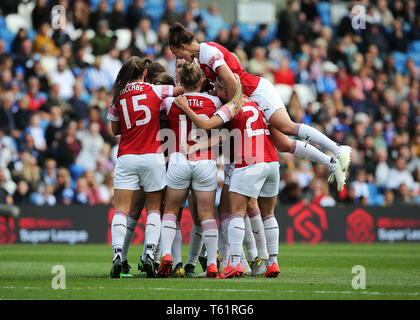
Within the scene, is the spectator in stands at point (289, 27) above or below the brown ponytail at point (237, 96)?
above

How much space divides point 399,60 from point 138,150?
17294 mm

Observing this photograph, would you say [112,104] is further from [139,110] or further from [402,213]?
[402,213]

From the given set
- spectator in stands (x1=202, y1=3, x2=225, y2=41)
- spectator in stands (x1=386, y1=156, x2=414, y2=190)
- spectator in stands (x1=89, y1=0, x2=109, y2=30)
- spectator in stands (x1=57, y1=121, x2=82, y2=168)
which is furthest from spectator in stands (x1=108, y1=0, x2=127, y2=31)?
spectator in stands (x1=386, y1=156, x2=414, y2=190)

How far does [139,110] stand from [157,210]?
3.77 feet

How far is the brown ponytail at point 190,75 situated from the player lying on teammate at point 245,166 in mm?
180

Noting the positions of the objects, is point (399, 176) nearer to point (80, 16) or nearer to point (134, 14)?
point (134, 14)

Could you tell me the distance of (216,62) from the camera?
28.3ft

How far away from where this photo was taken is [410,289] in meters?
7.50

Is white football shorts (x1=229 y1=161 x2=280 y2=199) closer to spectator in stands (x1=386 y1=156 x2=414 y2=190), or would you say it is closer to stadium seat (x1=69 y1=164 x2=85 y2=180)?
stadium seat (x1=69 y1=164 x2=85 y2=180)

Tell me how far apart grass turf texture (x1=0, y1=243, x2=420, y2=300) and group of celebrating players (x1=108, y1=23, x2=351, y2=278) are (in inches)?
19.5

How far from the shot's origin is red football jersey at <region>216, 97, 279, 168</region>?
8.83 m

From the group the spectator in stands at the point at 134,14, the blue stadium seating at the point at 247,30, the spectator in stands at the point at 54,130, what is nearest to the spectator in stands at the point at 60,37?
the spectator in stands at the point at 134,14

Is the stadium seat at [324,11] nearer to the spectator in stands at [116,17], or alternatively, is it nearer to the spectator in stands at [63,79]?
the spectator in stands at [116,17]

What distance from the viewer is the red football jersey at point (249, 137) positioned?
8828mm
